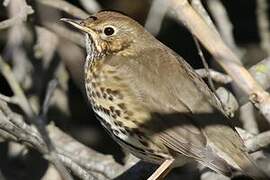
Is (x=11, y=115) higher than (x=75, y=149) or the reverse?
higher

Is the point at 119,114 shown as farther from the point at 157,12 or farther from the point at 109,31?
the point at 157,12

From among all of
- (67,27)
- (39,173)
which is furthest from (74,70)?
(39,173)

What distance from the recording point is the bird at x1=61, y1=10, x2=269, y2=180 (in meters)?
5.13

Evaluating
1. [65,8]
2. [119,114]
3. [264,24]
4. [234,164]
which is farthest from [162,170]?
[264,24]

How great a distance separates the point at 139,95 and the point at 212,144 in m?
0.50

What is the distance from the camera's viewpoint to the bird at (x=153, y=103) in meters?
5.13

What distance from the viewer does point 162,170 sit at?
544cm

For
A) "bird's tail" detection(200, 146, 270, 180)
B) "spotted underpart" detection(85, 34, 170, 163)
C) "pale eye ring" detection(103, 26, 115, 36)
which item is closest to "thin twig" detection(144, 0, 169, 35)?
"pale eye ring" detection(103, 26, 115, 36)

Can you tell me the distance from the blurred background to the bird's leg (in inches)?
45.0

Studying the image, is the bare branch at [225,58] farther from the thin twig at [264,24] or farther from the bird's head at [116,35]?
the thin twig at [264,24]

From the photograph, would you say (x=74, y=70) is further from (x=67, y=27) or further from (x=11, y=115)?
(x=11, y=115)

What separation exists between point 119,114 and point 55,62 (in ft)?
6.31

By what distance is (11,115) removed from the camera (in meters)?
5.20

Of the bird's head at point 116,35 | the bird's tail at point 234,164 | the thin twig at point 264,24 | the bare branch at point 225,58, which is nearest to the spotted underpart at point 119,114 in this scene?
the bird's head at point 116,35
